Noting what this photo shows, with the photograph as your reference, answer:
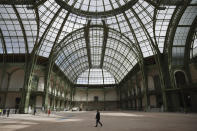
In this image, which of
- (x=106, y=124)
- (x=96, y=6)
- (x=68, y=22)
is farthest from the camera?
(x=68, y=22)

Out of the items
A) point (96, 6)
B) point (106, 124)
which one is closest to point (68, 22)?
point (96, 6)

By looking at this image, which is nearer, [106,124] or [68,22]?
[106,124]

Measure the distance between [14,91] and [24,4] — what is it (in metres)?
22.1

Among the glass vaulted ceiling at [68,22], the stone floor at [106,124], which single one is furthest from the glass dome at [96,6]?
the stone floor at [106,124]

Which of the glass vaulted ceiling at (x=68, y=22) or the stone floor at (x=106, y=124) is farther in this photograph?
the glass vaulted ceiling at (x=68, y=22)

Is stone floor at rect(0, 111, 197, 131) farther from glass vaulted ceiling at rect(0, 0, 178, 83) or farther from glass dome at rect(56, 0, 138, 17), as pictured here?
glass dome at rect(56, 0, 138, 17)

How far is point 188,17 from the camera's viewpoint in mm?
32625

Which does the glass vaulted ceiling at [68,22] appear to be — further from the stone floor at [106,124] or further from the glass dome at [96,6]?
the stone floor at [106,124]

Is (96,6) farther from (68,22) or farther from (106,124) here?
(106,124)

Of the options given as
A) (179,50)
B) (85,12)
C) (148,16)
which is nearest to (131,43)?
(148,16)

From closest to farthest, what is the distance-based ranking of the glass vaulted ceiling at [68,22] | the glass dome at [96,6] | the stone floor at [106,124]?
the stone floor at [106,124] → the glass vaulted ceiling at [68,22] → the glass dome at [96,6]

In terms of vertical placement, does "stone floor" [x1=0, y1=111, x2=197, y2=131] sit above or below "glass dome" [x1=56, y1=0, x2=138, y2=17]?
below

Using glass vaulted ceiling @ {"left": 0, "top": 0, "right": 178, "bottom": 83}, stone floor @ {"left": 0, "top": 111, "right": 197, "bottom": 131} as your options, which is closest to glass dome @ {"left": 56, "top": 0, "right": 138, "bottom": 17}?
glass vaulted ceiling @ {"left": 0, "top": 0, "right": 178, "bottom": 83}

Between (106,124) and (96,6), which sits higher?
(96,6)
